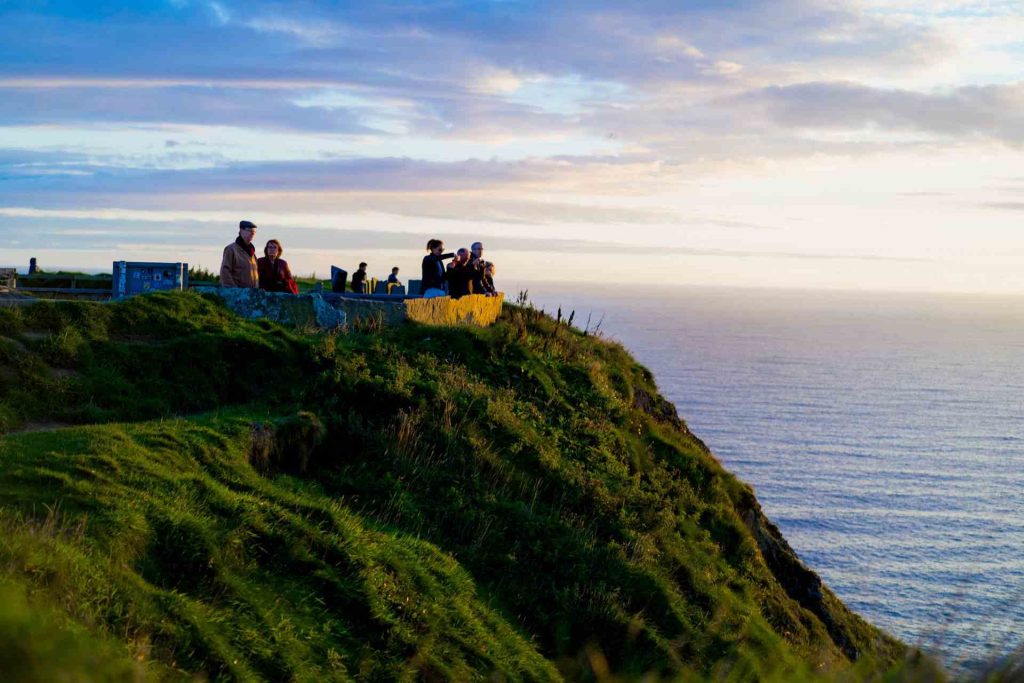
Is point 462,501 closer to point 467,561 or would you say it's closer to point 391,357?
point 467,561

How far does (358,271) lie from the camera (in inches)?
1305

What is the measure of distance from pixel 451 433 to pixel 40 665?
13.2m

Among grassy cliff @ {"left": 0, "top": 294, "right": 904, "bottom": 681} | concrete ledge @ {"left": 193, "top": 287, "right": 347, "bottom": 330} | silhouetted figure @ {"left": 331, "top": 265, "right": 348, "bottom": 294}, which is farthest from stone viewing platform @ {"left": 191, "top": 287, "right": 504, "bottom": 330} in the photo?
silhouetted figure @ {"left": 331, "top": 265, "right": 348, "bottom": 294}

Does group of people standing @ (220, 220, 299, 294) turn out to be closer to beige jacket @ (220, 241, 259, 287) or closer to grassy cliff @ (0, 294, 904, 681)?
beige jacket @ (220, 241, 259, 287)

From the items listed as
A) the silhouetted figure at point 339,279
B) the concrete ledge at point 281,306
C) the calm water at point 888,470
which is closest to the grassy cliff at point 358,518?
the concrete ledge at point 281,306

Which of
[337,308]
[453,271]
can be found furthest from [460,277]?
[337,308]

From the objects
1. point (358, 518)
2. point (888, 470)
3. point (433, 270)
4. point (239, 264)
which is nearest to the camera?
point (358, 518)

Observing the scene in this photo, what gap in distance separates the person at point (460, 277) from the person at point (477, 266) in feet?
0.59

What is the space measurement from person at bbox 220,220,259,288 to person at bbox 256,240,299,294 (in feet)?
1.42

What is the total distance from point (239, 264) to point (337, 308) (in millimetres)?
2237

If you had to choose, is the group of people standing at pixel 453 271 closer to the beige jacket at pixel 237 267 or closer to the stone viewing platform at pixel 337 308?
the stone viewing platform at pixel 337 308

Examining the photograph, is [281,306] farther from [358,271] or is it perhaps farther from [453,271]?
[358,271]

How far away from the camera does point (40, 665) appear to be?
3.62 meters

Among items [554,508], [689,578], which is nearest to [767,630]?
[689,578]
